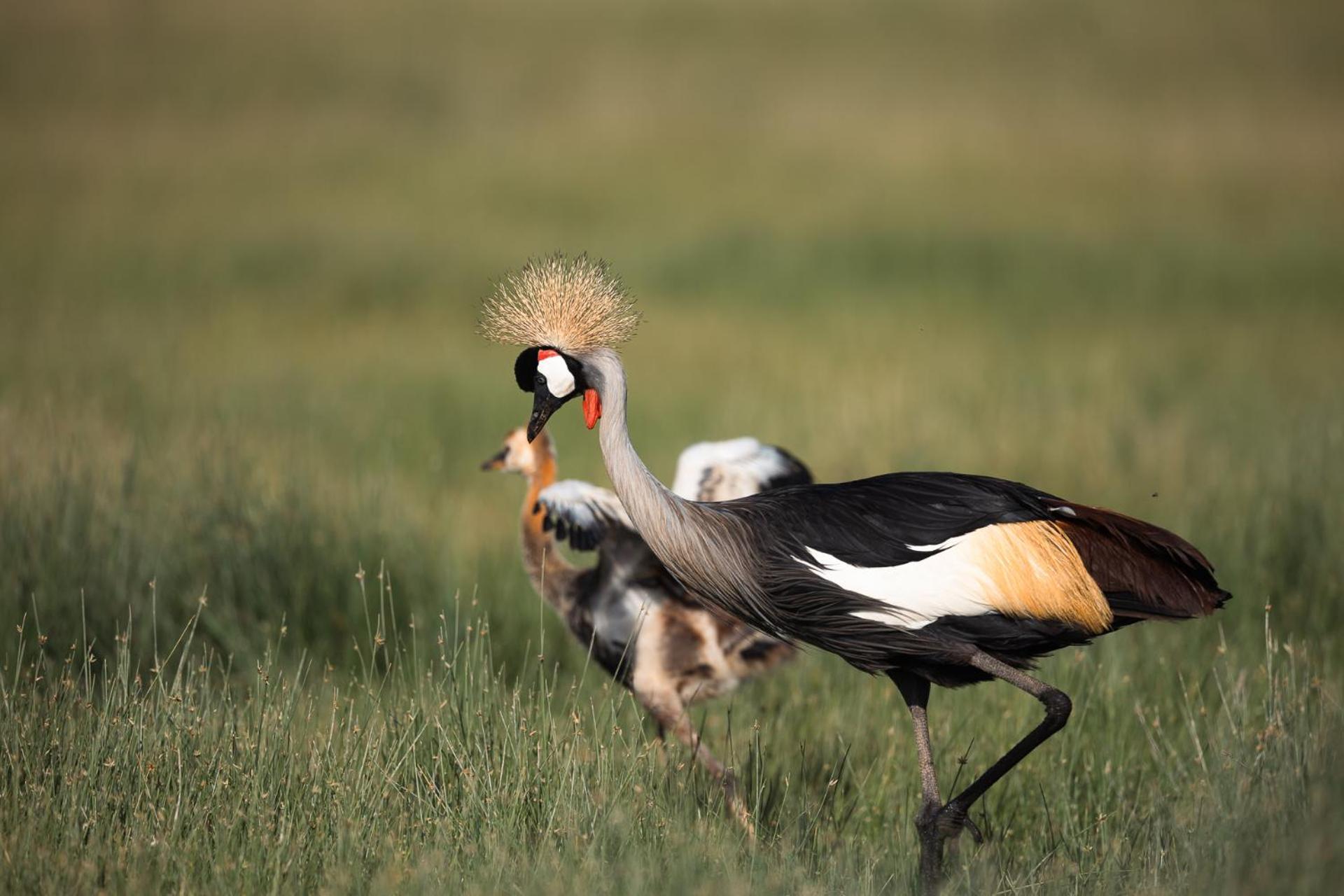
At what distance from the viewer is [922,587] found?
396 centimetres

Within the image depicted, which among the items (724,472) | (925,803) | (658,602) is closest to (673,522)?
(925,803)

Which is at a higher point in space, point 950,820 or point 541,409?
point 541,409

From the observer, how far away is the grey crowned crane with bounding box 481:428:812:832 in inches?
207

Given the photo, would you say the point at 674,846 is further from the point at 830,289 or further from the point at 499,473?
the point at 830,289

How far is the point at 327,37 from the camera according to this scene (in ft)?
94.3

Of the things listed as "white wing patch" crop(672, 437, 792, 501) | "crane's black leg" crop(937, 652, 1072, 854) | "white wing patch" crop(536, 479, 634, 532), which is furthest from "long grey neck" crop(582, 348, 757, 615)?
"white wing patch" crop(672, 437, 792, 501)

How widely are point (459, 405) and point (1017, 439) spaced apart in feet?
14.2

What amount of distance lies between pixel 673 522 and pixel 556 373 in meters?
0.55

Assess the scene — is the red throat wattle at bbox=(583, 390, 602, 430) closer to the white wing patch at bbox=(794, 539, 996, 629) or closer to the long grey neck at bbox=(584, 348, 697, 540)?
the long grey neck at bbox=(584, 348, 697, 540)

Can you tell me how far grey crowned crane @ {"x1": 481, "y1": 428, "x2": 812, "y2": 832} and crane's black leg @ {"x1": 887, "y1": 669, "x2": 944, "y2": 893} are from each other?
1028 mm

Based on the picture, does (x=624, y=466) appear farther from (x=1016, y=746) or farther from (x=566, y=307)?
(x=1016, y=746)

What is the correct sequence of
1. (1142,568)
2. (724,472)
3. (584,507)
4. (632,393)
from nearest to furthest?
(1142,568) < (584,507) < (724,472) < (632,393)

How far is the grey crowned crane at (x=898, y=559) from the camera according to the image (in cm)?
394

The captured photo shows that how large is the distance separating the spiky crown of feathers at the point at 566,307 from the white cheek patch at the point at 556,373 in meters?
0.04
